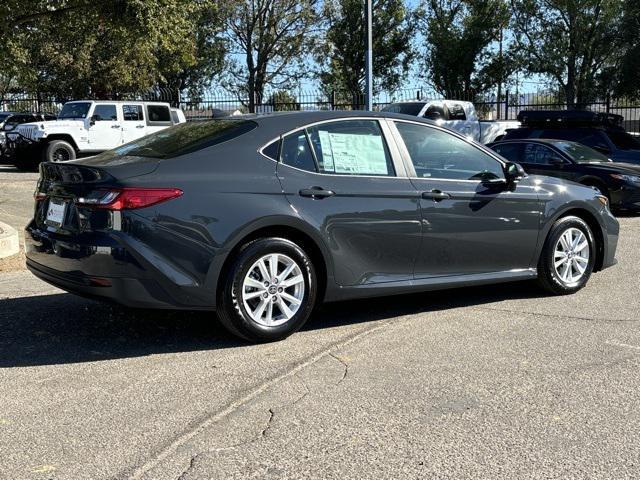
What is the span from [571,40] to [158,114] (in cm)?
2078

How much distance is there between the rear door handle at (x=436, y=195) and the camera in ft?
18.5

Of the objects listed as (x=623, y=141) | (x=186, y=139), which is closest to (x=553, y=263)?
(x=186, y=139)

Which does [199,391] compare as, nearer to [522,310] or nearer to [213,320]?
[213,320]

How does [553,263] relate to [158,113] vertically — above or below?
Result: below

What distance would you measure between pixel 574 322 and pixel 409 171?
1.76m

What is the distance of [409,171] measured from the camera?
5664 mm

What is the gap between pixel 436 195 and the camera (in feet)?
18.7

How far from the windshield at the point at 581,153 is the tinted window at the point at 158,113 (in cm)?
1294

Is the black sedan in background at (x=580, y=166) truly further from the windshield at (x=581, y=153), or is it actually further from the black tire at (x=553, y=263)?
the black tire at (x=553, y=263)

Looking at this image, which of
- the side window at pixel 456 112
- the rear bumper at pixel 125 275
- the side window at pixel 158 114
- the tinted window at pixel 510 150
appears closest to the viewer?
the rear bumper at pixel 125 275

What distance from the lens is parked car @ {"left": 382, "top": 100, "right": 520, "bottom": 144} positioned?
1997 centimetres

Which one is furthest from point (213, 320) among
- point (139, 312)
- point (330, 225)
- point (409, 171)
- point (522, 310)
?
point (522, 310)

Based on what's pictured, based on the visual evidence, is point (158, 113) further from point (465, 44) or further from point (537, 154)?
Answer: point (465, 44)

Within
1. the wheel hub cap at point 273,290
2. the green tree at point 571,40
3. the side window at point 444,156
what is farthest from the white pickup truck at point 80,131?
the green tree at point 571,40
